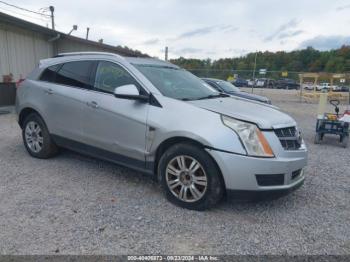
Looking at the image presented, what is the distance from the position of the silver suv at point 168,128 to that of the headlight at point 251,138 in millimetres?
10

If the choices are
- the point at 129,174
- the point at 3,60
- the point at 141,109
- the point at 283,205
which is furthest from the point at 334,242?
the point at 3,60

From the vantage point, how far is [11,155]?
5.39 m

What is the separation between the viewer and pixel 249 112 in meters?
3.55

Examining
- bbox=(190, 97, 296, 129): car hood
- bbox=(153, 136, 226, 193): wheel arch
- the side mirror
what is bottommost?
bbox=(153, 136, 226, 193): wheel arch

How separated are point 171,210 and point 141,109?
1.25m

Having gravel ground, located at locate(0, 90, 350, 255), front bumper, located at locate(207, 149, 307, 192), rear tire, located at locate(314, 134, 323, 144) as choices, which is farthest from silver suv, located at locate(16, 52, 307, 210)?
rear tire, located at locate(314, 134, 323, 144)

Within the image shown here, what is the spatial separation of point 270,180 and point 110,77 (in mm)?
2461

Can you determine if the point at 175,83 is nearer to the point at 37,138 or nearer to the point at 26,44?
the point at 37,138

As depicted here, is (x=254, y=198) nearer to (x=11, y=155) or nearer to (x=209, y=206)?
(x=209, y=206)

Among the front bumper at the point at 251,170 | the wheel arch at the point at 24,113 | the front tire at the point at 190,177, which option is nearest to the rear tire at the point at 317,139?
the front bumper at the point at 251,170

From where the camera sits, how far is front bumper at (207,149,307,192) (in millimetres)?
3152

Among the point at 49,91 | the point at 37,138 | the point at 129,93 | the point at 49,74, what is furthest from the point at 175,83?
the point at 37,138

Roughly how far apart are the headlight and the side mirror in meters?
1.09

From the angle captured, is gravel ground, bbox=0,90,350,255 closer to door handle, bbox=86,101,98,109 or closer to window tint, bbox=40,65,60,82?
door handle, bbox=86,101,98,109
